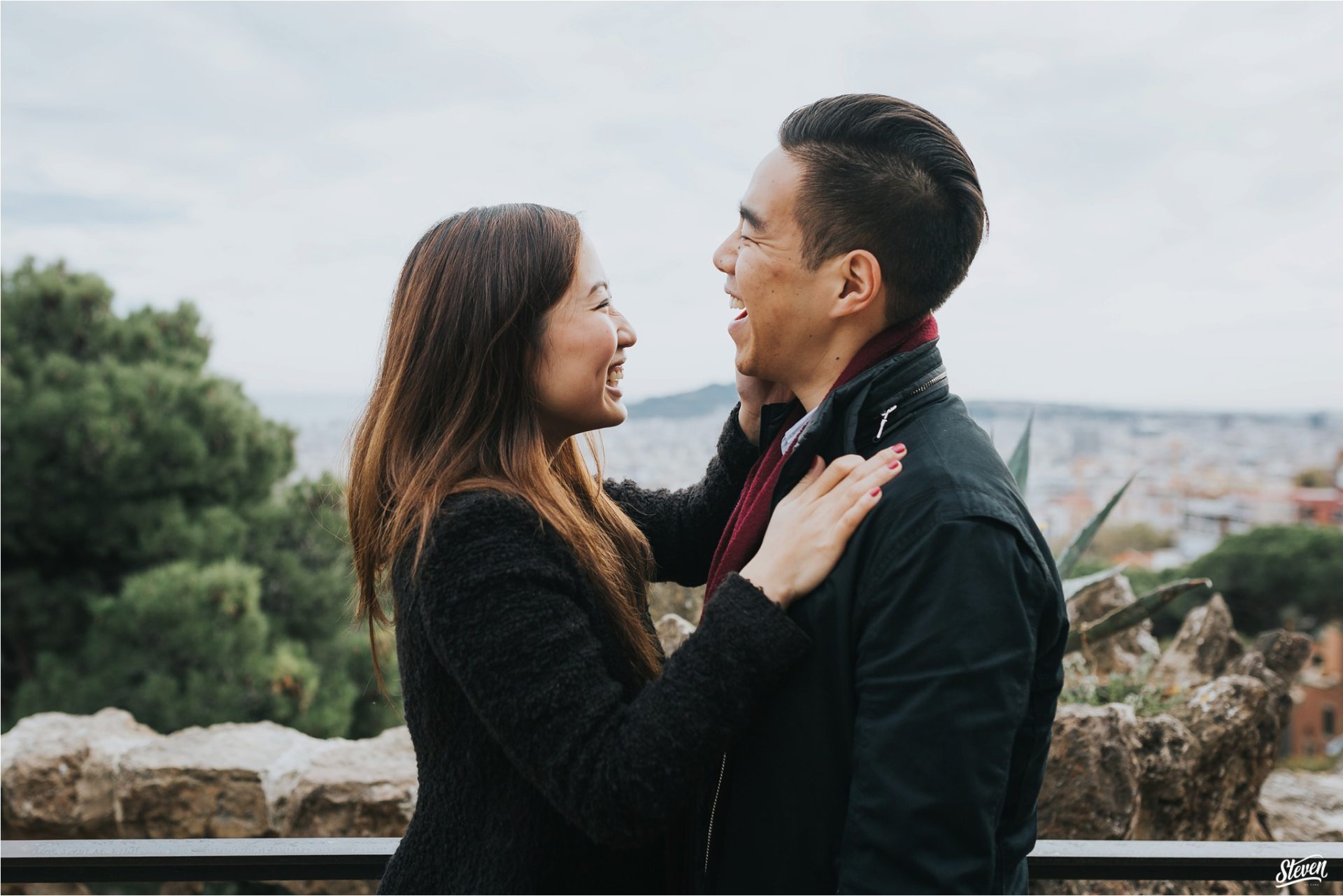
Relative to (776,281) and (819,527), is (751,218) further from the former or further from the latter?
(819,527)

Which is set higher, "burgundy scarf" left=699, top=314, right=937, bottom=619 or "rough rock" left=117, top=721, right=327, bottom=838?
"burgundy scarf" left=699, top=314, right=937, bottom=619

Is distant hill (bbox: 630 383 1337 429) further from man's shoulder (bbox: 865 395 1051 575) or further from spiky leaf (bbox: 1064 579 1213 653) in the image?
spiky leaf (bbox: 1064 579 1213 653)

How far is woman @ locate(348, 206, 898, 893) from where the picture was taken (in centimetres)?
119

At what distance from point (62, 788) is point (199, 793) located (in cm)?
52

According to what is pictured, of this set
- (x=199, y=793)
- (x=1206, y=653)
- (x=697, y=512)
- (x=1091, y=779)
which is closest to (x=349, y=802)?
(x=199, y=793)

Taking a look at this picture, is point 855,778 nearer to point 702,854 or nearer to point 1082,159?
point 702,854

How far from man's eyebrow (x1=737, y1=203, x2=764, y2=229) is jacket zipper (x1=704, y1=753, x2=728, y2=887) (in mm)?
774

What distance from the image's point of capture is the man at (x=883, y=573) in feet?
3.65

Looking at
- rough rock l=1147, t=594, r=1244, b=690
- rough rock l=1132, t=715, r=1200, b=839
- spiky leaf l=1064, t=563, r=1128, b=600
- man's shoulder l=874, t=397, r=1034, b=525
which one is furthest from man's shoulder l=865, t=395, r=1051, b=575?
rough rock l=1147, t=594, r=1244, b=690

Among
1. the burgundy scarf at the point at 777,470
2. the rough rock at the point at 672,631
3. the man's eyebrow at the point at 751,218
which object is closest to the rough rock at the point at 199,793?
the rough rock at the point at 672,631

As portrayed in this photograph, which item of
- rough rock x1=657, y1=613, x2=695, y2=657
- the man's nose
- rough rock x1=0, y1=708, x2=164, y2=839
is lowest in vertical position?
rough rock x1=0, y1=708, x2=164, y2=839

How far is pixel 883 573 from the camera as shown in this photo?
46.6 inches

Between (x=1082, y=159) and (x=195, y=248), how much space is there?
4.82 meters

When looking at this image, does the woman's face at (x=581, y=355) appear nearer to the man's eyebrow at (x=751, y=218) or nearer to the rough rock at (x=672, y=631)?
the man's eyebrow at (x=751, y=218)
